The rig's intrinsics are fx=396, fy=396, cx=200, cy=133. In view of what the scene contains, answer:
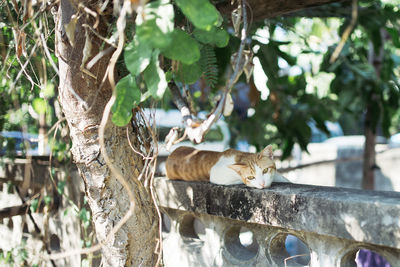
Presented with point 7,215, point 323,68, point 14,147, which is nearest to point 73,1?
point 7,215

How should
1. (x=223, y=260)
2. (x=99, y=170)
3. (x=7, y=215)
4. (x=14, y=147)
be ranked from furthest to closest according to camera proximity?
(x=14, y=147)
(x=7, y=215)
(x=223, y=260)
(x=99, y=170)

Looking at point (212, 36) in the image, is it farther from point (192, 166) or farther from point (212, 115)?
point (192, 166)

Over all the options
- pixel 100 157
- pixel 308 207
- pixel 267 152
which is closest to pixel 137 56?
pixel 100 157

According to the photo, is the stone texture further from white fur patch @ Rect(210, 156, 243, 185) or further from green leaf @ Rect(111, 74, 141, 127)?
green leaf @ Rect(111, 74, 141, 127)

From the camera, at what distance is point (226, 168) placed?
6.24 feet

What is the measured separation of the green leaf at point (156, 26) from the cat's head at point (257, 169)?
937 mm

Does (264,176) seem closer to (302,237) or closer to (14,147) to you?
(302,237)

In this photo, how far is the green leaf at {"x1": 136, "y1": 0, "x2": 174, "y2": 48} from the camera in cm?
93

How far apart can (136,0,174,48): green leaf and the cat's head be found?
0.94m

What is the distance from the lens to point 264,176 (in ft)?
5.69

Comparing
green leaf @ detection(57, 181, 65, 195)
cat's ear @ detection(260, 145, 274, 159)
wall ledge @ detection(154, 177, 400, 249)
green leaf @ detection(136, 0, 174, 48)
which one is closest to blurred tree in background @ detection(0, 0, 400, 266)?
green leaf @ detection(136, 0, 174, 48)

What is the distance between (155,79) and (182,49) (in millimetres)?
119

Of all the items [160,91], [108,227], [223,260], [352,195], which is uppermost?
[160,91]

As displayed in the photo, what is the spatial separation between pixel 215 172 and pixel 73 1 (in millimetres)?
1010
